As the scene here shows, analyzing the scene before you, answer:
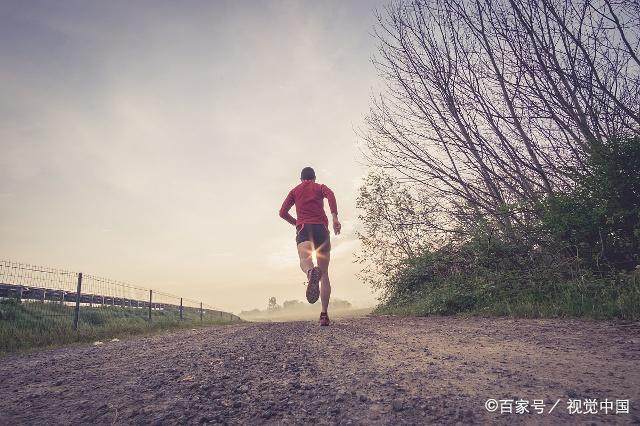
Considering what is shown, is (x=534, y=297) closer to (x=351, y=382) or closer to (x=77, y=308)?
(x=351, y=382)

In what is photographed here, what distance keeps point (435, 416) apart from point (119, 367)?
116 inches

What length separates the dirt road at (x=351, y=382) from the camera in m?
1.64

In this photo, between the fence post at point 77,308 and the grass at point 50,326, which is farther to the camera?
the fence post at point 77,308

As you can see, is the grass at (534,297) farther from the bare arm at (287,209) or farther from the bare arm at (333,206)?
the bare arm at (287,209)

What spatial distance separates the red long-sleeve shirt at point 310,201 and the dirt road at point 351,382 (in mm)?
2504

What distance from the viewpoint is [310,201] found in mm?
5656

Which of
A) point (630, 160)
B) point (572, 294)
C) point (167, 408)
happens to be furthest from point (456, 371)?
point (630, 160)

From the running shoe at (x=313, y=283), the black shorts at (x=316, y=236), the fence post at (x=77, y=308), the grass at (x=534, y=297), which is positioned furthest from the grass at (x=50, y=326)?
the grass at (x=534, y=297)

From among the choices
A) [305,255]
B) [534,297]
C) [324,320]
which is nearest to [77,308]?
[305,255]

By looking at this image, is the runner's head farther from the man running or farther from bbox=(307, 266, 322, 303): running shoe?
bbox=(307, 266, 322, 303): running shoe

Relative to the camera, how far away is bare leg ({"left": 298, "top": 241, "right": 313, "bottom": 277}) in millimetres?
5430

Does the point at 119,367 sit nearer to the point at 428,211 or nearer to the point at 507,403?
the point at 507,403

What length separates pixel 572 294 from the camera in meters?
4.73

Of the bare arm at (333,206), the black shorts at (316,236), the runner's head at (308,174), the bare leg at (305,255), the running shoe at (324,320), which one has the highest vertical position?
the runner's head at (308,174)
